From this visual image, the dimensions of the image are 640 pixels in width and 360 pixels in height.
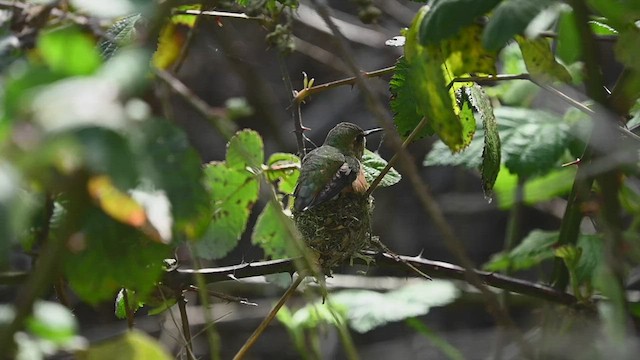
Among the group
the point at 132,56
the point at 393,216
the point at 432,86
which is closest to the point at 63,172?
the point at 132,56

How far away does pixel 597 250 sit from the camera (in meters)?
2.05

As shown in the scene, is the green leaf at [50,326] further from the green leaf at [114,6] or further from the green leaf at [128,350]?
the green leaf at [114,6]

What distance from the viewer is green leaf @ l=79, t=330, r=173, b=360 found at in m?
0.95

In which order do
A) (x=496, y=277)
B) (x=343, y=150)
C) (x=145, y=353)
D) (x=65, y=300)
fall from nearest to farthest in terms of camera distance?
(x=145, y=353) < (x=65, y=300) < (x=496, y=277) < (x=343, y=150)

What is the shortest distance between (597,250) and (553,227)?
301 centimetres

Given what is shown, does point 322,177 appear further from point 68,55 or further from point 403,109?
point 68,55

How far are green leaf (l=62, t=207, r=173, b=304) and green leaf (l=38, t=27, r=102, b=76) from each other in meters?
0.21

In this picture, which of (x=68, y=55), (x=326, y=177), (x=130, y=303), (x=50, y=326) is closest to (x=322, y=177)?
(x=326, y=177)

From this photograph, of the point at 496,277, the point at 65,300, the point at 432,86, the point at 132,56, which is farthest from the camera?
the point at 496,277

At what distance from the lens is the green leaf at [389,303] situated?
260cm

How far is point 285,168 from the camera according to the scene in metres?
2.06

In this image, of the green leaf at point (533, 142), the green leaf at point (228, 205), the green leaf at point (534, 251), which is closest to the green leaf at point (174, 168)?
the green leaf at point (228, 205)

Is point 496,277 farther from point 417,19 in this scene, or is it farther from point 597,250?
point 417,19

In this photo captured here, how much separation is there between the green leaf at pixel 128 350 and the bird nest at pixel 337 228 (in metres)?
1.05
